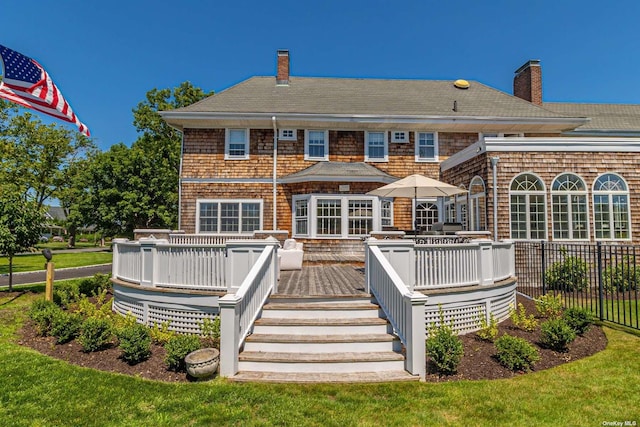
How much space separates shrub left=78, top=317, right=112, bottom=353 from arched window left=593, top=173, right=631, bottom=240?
525 inches

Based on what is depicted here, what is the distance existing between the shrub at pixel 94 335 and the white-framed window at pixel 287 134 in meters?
10.5

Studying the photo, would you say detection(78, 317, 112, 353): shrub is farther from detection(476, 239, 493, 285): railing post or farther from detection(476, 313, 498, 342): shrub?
detection(476, 239, 493, 285): railing post

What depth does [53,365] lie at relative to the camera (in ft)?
17.3

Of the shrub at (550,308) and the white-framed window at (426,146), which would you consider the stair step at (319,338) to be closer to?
the shrub at (550,308)

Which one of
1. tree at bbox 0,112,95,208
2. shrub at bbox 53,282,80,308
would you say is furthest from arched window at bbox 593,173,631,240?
tree at bbox 0,112,95,208

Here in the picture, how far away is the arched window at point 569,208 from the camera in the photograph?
11.0 metres

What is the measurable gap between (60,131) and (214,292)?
38227 millimetres

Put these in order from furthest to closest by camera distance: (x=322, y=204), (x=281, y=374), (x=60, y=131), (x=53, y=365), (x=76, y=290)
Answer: (x=60, y=131), (x=322, y=204), (x=76, y=290), (x=53, y=365), (x=281, y=374)

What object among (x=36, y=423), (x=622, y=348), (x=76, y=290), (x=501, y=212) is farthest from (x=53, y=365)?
(x=501, y=212)

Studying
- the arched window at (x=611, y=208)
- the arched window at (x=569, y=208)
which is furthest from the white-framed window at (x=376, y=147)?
the arched window at (x=611, y=208)

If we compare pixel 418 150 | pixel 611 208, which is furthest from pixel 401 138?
pixel 611 208

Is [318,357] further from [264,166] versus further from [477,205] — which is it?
[264,166]

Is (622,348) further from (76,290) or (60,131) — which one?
(60,131)

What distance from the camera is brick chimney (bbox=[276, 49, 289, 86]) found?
17.7 meters
